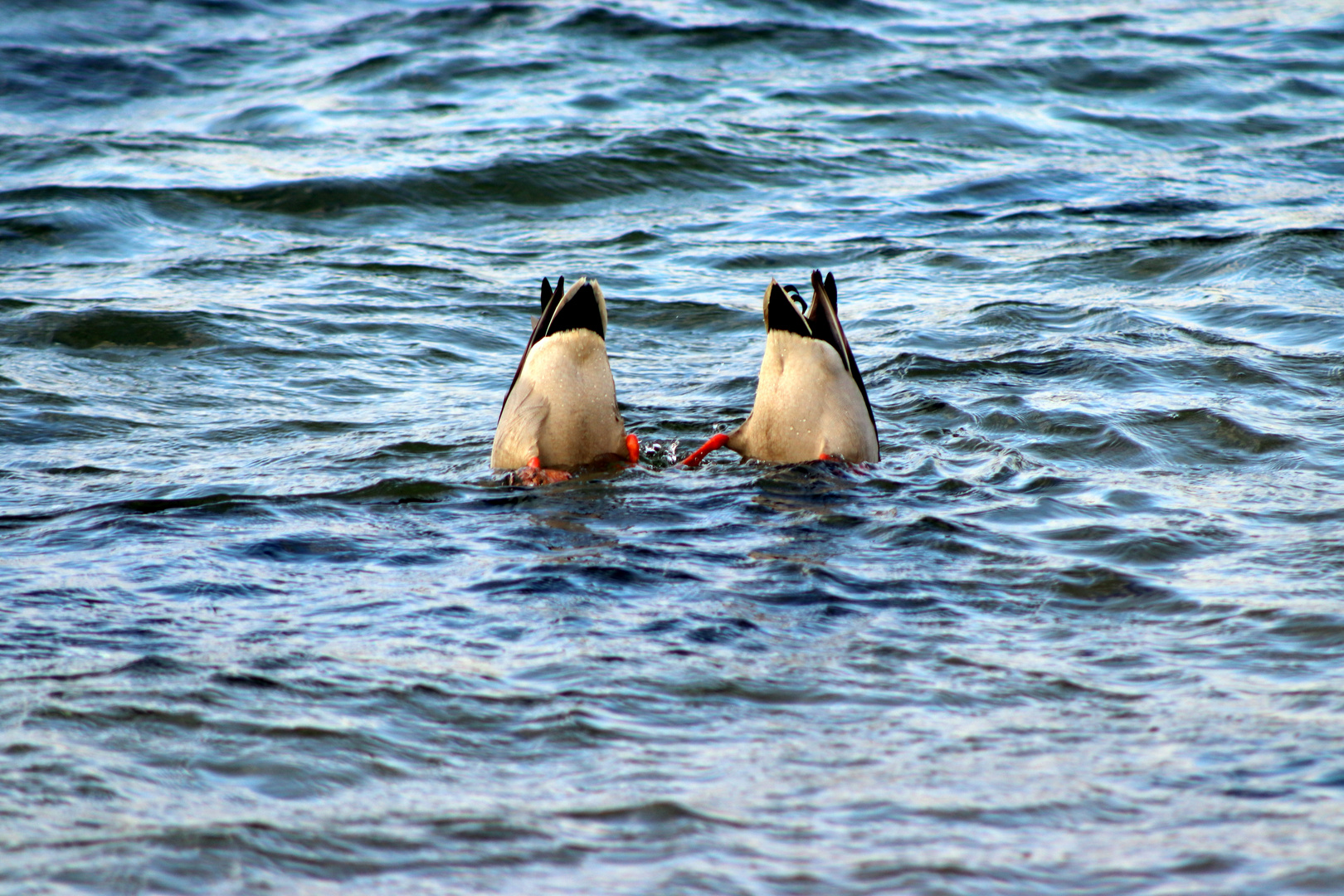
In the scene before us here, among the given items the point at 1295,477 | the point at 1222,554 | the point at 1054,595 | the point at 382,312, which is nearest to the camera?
the point at 1054,595

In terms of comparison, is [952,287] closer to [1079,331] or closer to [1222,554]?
[1079,331]

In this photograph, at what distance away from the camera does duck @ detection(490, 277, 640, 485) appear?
21.4 feet

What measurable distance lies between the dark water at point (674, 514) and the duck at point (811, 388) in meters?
0.19

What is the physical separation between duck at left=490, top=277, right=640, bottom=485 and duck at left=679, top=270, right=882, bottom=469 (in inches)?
30.4

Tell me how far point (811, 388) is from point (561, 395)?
1170mm

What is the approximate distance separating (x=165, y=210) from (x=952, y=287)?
671cm

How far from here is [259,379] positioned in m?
8.60

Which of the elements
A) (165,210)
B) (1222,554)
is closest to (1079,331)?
(1222,554)

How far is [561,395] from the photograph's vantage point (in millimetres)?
6547

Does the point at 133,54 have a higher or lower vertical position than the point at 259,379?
higher

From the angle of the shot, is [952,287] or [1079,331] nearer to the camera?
[1079,331]

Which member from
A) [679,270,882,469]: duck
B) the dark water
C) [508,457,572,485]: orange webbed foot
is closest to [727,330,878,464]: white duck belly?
[679,270,882,469]: duck

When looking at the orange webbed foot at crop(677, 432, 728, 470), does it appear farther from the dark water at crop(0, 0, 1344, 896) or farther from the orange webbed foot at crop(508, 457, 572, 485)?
the orange webbed foot at crop(508, 457, 572, 485)

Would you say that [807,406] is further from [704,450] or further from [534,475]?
[534,475]
